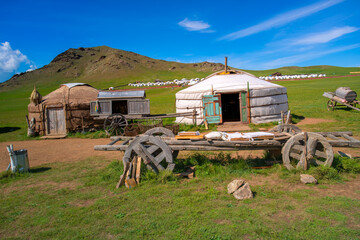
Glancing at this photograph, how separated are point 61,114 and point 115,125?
4134mm

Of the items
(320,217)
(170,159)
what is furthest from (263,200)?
(170,159)

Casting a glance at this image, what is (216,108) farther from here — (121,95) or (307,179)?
(307,179)

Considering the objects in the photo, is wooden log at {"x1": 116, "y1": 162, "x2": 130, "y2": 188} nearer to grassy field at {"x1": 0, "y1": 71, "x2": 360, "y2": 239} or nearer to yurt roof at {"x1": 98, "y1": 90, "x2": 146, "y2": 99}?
grassy field at {"x1": 0, "y1": 71, "x2": 360, "y2": 239}

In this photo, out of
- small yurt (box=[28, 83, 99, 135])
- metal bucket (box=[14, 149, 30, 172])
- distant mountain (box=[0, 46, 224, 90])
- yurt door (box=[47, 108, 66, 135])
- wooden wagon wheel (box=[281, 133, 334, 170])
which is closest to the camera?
wooden wagon wheel (box=[281, 133, 334, 170])

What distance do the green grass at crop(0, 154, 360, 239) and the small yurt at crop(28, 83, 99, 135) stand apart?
8.37 meters

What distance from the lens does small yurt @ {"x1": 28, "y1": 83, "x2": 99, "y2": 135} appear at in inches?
567

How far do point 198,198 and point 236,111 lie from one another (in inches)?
595

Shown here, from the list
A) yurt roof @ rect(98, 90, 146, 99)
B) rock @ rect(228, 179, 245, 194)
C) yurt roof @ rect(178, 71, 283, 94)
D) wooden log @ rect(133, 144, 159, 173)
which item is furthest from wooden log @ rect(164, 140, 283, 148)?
yurt roof @ rect(178, 71, 283, 94)

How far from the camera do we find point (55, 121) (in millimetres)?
14617

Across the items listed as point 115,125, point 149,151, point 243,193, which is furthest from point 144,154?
point 115,125

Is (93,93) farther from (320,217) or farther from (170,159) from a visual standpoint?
(320,217)

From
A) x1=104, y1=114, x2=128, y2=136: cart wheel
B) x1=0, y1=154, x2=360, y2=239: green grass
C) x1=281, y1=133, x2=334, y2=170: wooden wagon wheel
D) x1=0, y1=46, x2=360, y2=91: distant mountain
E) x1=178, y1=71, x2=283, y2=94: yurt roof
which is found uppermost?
x1=0, y1=46, x2=360, y2=91: distant mountain

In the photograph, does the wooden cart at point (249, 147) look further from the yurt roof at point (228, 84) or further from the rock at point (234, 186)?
the yurt roof at point (228, 84)

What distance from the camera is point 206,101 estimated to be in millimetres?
14422
